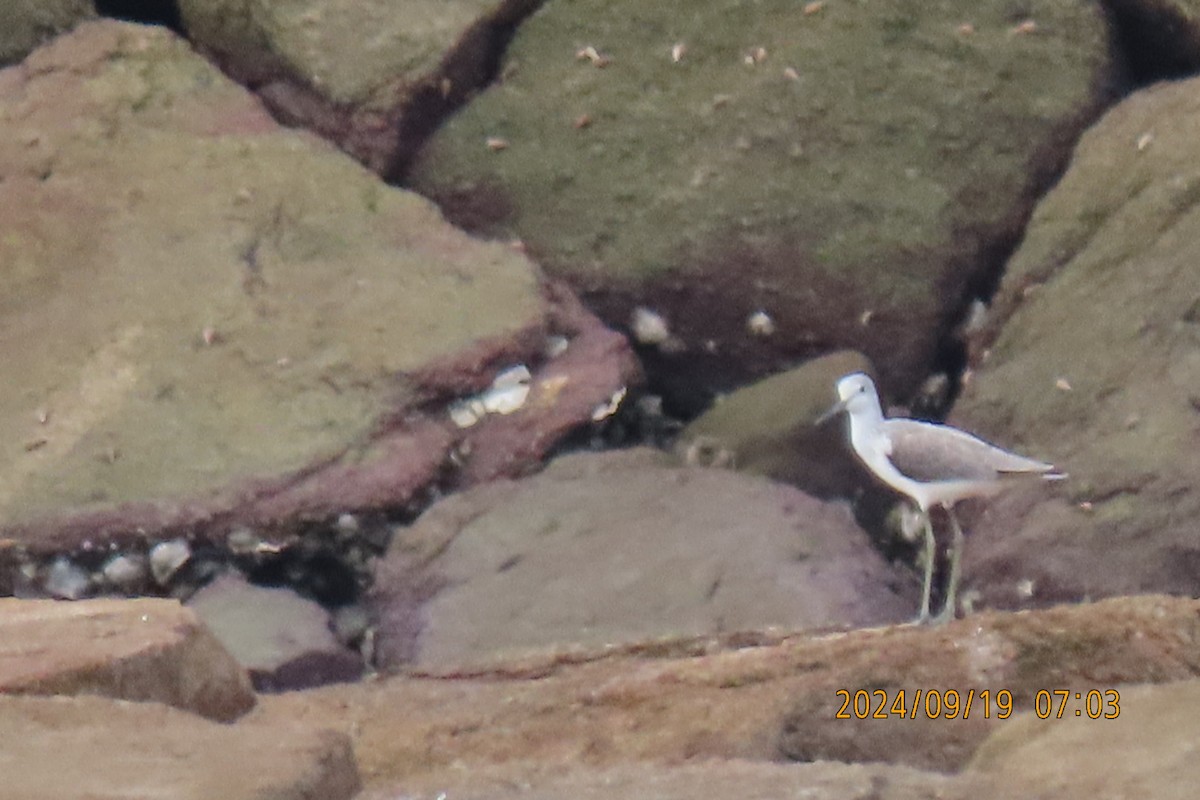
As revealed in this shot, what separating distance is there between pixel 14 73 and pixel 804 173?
9.43 ft

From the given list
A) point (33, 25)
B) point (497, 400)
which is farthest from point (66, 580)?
point (33, 25)

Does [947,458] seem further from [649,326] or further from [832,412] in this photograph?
[649,326]

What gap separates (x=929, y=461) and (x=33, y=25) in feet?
12.3

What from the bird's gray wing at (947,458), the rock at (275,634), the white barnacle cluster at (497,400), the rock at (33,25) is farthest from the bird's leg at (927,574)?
the rock at (33,25)

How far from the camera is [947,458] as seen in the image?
5.34 m

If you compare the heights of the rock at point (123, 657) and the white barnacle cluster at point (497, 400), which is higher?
the rock at point (123, 657)

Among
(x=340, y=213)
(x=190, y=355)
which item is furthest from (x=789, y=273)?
(x=190, y=355)

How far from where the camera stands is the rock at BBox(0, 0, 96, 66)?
23.0ft

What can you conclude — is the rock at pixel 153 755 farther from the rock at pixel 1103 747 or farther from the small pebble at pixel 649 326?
the small pebble at pixel 649 326

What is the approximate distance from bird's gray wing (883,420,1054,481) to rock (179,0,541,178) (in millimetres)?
2163

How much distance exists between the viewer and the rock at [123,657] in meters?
3.75

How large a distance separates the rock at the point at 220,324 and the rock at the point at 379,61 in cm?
13

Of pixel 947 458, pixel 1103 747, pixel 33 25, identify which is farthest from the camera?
pixel 33 25
